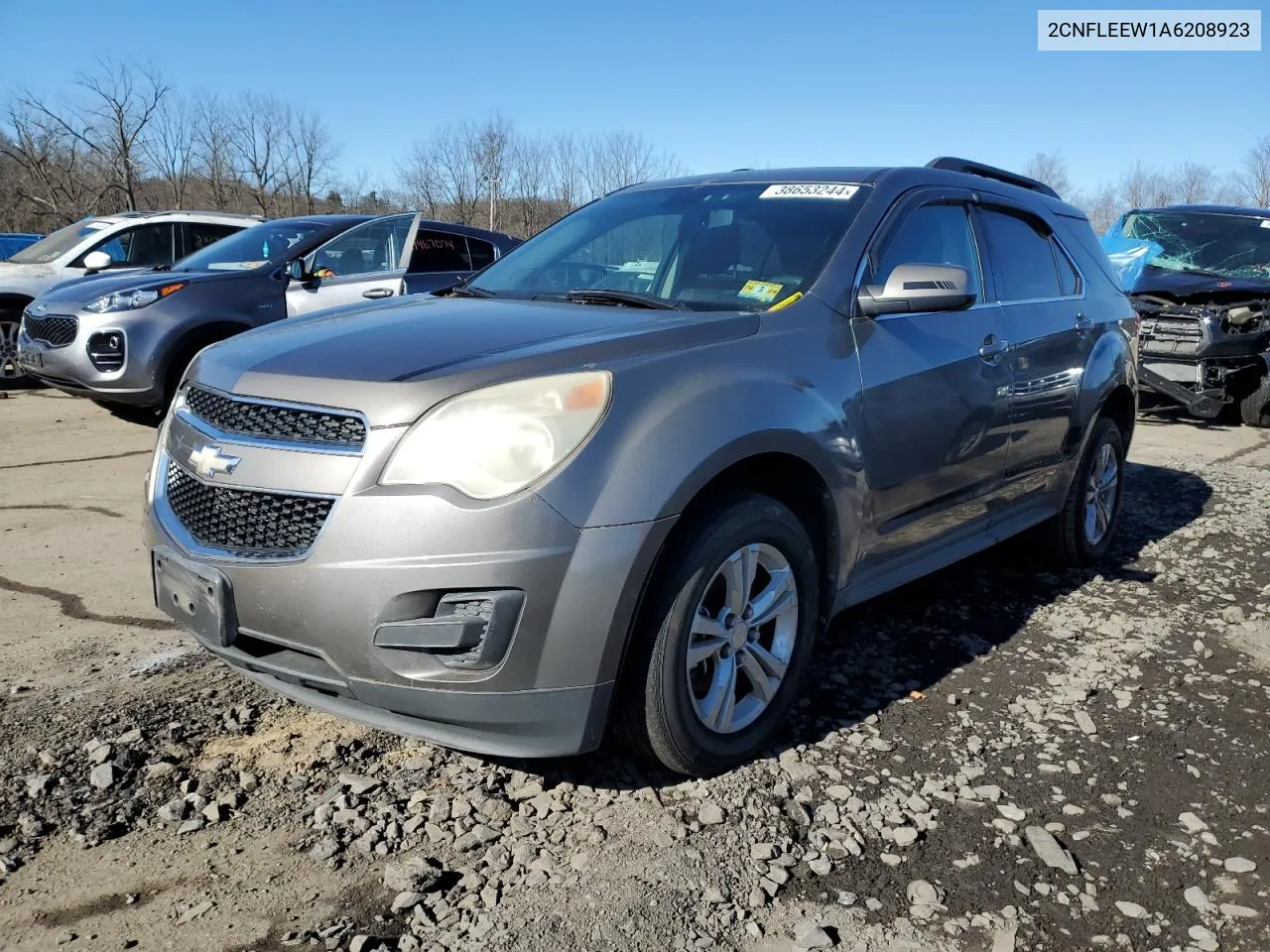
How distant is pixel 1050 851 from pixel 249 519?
216 cm

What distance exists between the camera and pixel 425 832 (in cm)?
254

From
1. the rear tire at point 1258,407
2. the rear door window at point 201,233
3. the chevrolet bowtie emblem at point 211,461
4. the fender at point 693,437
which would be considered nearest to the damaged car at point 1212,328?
the rear tire at point 1258,407

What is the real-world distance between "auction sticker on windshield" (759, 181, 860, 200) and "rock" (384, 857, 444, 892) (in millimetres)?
2517

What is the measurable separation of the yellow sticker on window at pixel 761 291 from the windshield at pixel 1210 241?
8.72 metres

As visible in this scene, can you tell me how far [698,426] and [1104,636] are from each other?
2.44 meters

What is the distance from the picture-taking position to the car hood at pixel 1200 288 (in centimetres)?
948

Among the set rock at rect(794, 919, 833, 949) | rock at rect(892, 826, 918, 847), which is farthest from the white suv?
rock at rect(794, 919, 833, 949)

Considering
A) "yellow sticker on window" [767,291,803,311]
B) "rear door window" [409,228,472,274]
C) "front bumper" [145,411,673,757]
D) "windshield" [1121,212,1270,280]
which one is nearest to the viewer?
"front bumper" [145,411,673,757]

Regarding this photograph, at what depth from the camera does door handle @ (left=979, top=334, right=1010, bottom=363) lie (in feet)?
12.3

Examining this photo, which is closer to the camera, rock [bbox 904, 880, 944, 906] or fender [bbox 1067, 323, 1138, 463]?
rock [bbox 904, 880, 944, 906]

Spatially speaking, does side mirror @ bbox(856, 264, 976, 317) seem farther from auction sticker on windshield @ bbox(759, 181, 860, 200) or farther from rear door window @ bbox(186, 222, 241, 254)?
rear door window @ bbox(186, 222, 241, 254)

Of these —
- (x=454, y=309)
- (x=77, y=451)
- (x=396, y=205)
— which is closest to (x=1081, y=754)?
(x=454, y=309)

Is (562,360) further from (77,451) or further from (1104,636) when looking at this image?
(77,451)

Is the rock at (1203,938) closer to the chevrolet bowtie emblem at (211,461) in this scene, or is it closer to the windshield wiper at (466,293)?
the chevrolet bowtie emblem at (211,461)
